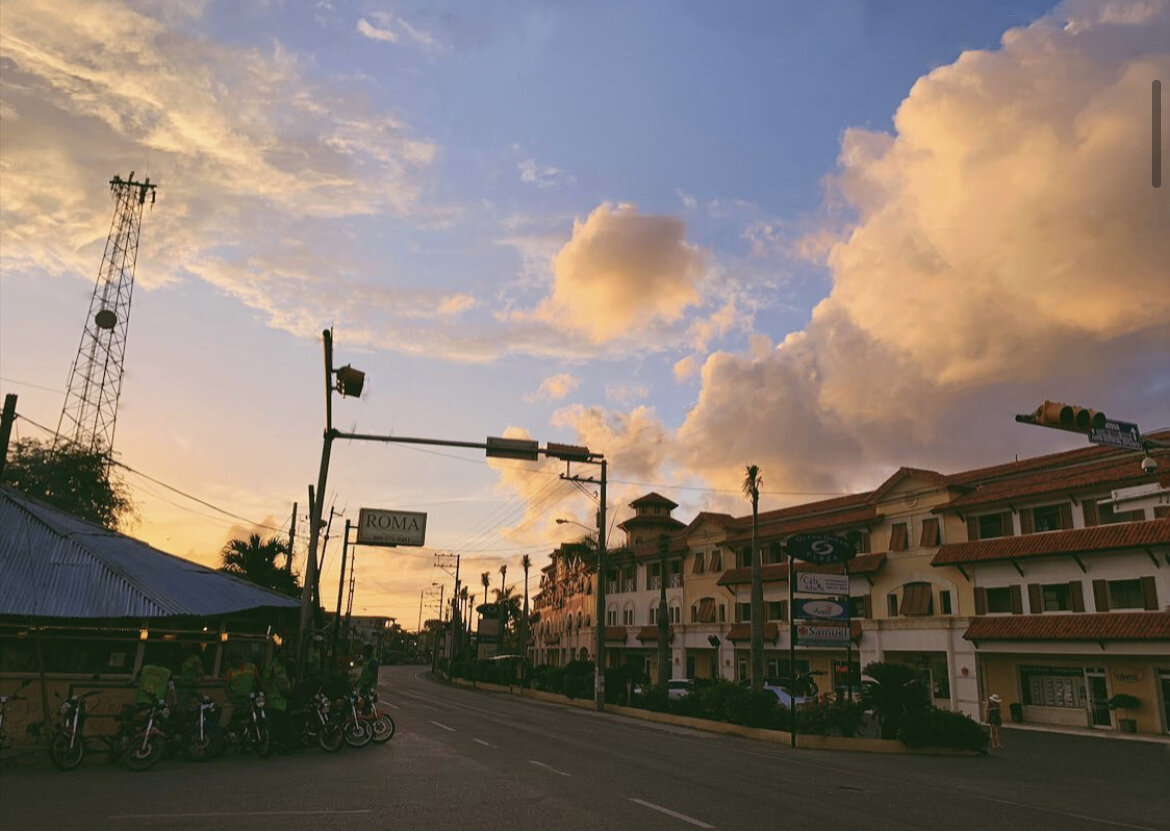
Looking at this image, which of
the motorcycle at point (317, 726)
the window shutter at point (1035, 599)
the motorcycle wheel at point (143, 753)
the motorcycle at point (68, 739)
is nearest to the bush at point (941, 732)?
the motorcycle at point (317, 726)

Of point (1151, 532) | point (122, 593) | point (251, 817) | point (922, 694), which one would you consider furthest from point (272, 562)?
point (1151, 532)

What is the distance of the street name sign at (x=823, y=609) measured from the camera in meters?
27.5

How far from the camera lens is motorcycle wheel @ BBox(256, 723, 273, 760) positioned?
16.8 m

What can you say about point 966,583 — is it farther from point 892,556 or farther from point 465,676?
point 465,676

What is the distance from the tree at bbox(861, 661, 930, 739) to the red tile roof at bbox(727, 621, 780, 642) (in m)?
26.7

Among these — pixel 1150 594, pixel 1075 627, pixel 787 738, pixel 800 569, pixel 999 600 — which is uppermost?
pixel 800 569

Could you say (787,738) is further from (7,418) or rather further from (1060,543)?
(7,418)

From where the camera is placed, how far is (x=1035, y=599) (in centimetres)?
3781

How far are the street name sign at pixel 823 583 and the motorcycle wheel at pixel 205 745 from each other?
18.3 metres

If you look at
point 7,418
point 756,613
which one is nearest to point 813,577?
point 756,613

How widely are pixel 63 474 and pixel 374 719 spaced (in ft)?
154

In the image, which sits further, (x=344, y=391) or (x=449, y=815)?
(x=344, y=391)

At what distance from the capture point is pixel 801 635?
27.2 m

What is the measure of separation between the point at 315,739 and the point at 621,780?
790 centimetres
